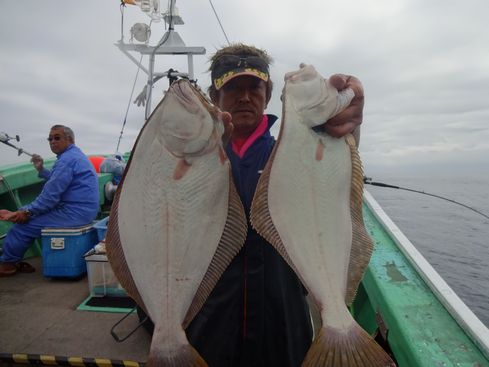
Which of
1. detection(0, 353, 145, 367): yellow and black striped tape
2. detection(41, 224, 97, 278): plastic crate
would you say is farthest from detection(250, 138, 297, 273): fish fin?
detection(41, 224, 97, 278): plastic crate

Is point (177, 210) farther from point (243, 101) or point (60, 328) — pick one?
point (60, 328)

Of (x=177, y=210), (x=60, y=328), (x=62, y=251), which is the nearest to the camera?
(x=177, y=210)

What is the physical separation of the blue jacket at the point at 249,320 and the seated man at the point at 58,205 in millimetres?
3305

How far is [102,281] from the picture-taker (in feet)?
11.6

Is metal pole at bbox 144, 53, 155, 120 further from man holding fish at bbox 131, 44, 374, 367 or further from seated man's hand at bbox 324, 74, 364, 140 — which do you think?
seated man's hand at bbox 324, 74, 364, 140

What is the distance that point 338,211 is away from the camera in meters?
1.46

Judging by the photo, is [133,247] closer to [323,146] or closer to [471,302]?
[323,146]

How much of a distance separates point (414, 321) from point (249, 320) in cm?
107

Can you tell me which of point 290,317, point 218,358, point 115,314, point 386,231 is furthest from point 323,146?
point 115,314

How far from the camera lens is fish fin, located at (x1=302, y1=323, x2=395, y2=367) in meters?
1.21

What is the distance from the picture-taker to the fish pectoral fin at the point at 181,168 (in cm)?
146

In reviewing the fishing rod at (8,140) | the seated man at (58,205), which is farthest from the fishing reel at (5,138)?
the seated man at (58,205)

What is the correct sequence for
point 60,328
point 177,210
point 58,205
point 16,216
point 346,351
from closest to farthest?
point 346,351 < point 177,210 < point 60,328 < point 16,216 < point 58,205

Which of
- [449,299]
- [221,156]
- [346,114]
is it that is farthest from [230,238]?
[449,299]
